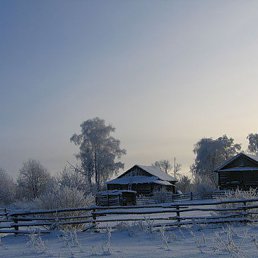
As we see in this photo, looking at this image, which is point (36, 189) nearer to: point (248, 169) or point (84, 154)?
point (84, 154)

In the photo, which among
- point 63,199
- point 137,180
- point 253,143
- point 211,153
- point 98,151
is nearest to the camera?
point 63,199

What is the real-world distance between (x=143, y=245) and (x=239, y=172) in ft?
136

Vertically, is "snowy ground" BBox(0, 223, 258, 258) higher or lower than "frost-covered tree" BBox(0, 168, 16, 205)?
lower

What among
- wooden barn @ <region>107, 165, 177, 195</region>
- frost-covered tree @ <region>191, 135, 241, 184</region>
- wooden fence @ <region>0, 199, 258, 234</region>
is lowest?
wooden fence @ <region>0, 199, 258, 234</region>

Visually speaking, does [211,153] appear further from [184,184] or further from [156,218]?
[156,218]

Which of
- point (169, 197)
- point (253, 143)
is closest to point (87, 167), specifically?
point (169, 197)

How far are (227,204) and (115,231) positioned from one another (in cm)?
475

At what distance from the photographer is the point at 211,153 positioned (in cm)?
7944

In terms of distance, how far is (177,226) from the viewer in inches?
644

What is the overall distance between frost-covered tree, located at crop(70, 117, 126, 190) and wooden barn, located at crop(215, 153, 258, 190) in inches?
687

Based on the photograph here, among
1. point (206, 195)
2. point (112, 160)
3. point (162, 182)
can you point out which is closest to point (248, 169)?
point (206, 195)

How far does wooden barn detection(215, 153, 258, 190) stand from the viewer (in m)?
50.8

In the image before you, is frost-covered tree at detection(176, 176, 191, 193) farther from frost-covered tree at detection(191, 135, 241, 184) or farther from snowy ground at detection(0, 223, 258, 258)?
snowy ground at detection(0, 223, 258, 258)

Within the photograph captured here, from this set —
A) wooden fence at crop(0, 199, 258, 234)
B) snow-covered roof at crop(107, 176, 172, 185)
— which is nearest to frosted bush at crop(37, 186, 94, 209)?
wooden fence at crop(0, 199, 258, 234)
